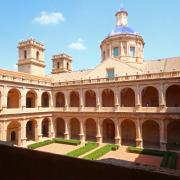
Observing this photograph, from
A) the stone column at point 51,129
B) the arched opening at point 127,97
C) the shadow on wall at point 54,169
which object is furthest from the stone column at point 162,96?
the shadow on wall at point 54,169

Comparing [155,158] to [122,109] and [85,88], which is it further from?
[85,88]

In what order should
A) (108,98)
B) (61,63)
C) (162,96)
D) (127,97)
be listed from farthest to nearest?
(61,63) → (108,98) → (127,97) → (162,96)

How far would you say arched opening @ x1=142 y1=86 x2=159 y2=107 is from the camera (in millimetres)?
32969

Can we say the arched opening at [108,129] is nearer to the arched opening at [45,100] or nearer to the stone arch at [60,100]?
the stone arch at [60,100]

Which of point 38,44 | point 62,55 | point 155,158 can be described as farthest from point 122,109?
point 62,55

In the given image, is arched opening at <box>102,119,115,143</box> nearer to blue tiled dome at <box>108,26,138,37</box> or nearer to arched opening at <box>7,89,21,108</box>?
arched opening at <box>7,89,21,108</box>

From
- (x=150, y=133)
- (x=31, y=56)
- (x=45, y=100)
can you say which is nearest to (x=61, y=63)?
(x=31, y=56)

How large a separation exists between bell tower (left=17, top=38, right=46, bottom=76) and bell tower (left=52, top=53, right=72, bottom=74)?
8541mm

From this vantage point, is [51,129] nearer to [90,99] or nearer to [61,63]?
[90,99]

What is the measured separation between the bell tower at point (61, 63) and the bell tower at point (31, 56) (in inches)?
336

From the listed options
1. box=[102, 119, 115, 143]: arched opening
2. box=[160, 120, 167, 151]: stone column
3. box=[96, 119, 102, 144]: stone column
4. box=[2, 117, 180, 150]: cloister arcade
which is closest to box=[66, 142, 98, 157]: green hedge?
box=[96, 119, 102, 144]: stone column

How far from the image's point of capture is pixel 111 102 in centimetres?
3694

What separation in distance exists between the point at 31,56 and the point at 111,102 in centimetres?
2417

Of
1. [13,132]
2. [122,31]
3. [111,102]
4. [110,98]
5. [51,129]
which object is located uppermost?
[122,31]
